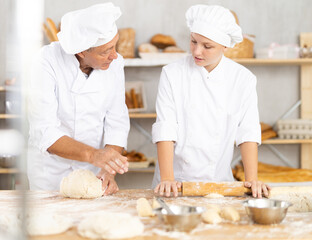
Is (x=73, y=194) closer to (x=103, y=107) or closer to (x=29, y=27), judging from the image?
(x=103, y=107)

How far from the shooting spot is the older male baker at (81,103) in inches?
58.4

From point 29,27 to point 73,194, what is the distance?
111 centimetres

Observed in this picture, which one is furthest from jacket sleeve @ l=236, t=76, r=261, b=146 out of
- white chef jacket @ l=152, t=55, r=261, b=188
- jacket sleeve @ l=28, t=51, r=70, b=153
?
jacket sleeve @ l=28, t=51, r=70, b=153

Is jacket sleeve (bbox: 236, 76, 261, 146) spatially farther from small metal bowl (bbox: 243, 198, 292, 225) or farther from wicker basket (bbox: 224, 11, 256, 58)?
wicker basket (bbox: 224, 11, 256, 58)

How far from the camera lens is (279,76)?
329 centimetres

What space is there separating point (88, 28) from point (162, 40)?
1628 millimetres

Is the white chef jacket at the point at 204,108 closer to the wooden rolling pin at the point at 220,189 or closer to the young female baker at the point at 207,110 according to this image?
the young female baker at the point at 207,110

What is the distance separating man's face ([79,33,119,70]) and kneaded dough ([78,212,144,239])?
73 centimetres

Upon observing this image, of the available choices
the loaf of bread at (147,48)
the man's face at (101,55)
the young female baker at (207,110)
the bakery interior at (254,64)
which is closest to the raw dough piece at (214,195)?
the young female baker at (207,110)

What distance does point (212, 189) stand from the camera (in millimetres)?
1444

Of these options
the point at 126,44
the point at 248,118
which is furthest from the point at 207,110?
the point at 126,44

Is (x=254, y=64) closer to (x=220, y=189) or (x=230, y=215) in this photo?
(x=220, y=189)

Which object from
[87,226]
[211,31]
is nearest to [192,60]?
[211,31]

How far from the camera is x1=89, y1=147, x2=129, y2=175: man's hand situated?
53.8 inches
